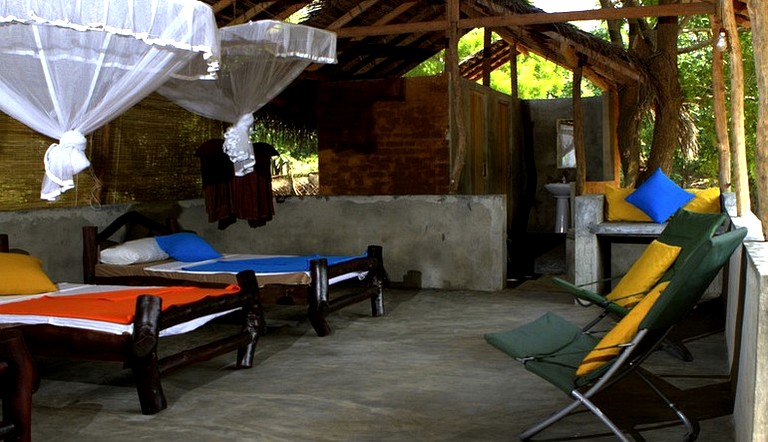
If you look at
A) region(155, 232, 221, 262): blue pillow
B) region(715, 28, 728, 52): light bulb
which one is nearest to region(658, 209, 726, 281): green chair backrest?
region(715, 28, 728, 52): light bulb

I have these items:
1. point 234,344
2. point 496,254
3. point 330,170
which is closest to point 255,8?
point 330,170

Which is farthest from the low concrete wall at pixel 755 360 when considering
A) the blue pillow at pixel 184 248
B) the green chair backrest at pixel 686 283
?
the blue pillow at pixel 184 248

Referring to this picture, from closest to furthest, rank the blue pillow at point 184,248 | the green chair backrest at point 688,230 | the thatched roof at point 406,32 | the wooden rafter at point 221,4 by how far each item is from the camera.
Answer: the green chair backrest at point 688,230
the blue pillow at point 184,248
the wooden rafter at point 221,4
the thatched roof at point 406,32

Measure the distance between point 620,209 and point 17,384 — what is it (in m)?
5.04

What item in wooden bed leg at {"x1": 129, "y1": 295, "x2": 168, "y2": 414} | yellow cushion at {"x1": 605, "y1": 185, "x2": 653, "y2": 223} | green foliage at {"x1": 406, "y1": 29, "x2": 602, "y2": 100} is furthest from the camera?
green foliage at {"x1": 406, "y1": 29, "x2": 602, "y2": 100}

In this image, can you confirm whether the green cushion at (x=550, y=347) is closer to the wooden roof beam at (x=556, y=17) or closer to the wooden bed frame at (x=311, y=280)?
the wooden bed frame at (x=311, y=280)

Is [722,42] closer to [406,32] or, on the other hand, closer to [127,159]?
[406,32]

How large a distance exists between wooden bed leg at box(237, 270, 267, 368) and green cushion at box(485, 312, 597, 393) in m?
1.71

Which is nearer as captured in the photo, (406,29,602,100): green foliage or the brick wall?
the brick wall

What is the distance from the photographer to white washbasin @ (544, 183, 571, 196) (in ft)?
37.6

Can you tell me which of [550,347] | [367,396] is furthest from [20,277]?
[550,347]

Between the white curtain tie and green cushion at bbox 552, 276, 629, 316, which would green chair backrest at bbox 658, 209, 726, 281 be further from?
the white curtain tie

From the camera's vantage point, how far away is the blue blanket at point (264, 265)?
6109 millimetres

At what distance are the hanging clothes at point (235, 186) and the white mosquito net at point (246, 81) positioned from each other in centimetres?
78
